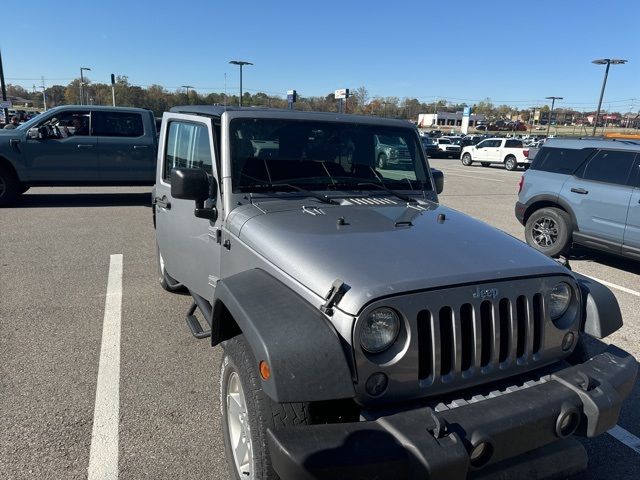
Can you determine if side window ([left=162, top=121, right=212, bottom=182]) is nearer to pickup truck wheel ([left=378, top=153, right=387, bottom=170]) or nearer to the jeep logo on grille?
pickup truck wheel ([left=378, top=153, right=387, bottom=170])

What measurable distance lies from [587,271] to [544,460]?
218 inches

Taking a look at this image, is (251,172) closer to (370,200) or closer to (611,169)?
(370,200)

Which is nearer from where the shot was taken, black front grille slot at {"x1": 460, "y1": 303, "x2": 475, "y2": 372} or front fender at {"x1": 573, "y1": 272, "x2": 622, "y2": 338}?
black front grille slot at {"x1": 460, "y1": 303, "x2": 475, "y2": 372}

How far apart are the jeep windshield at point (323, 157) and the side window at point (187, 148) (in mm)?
309

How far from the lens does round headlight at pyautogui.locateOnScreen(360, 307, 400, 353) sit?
6.64 ft

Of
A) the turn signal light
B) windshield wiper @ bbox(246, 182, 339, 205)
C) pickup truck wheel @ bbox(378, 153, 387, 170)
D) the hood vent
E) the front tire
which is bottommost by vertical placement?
the front tire

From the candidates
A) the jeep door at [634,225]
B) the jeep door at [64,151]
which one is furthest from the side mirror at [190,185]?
the jeep door at [64,151]

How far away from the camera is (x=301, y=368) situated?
1891 millimetres

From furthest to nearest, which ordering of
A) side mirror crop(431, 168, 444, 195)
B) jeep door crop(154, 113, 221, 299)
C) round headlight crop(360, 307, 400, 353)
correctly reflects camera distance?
side mirror crop(431, 168, 444, 195) → jeep door crop(154, 113, 221, 299) → round headlight crop(360, 307, 400, 353)

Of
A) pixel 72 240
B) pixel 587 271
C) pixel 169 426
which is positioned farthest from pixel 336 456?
pixel 72 240

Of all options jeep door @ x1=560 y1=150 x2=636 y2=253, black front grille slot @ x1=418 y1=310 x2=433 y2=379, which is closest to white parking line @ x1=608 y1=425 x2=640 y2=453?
black front grille slot @ x1=418 y1=310 x2=433 y2=379

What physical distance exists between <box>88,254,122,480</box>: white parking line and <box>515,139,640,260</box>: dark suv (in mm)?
6227

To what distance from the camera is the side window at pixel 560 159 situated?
23.9ft

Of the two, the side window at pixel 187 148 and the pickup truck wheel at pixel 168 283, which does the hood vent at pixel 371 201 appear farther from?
the pickup truck wheel at pixel 168 283
